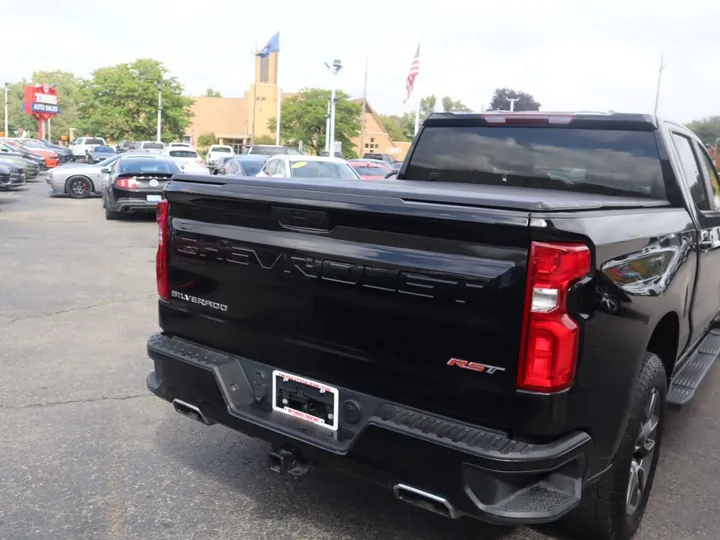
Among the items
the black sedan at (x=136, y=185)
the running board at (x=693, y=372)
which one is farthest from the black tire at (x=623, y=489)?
the black sedan at (x=136, y=185)

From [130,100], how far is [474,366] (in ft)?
220

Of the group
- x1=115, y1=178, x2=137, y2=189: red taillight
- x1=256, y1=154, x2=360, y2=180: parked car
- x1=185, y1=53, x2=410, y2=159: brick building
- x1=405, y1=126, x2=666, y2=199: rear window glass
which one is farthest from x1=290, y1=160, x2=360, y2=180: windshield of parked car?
x1=185, y1=53, x2=410, y2=159: brick building

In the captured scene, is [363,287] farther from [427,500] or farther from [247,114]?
[247,114]

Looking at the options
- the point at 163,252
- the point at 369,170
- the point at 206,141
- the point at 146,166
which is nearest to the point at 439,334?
the point at 163,252

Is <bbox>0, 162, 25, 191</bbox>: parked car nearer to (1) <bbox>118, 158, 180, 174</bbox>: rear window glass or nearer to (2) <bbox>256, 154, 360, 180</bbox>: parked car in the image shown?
(1) <bbox>118, 158, 180, 174</bbox>: rear window glass

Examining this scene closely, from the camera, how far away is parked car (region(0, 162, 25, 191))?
18375mm

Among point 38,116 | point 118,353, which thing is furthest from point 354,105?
point 118,353

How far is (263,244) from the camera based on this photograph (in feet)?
9.59

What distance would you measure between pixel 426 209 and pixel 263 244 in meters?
0.83

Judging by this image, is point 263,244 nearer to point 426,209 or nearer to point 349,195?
point 349,195

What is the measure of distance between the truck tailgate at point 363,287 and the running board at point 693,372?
67.5 inches

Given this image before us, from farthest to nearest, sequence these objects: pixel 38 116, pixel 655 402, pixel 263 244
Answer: pixel 38 116, pixel 655 402, pixel 263 244

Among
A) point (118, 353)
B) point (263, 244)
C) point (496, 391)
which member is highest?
point (263, 244)

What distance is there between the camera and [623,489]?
287 centimetres
